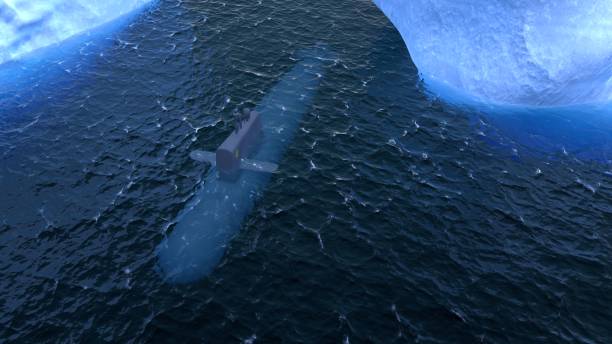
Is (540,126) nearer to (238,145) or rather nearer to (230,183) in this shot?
(238,145)

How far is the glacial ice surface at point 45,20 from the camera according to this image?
5647 cm

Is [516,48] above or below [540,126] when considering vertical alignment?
above

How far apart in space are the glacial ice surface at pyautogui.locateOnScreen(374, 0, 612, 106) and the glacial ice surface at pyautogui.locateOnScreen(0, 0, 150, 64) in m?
41.1

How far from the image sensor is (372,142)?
47.1 m

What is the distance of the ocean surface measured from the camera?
31.7 m

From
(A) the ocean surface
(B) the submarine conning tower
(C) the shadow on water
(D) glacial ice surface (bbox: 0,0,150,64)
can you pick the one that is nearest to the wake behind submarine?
(B) the submarine conning tower

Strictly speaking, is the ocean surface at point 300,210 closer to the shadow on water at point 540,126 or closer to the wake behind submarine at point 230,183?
the shadow on water at point 540,126

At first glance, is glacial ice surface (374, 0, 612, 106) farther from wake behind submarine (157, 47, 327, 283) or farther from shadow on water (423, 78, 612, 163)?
wake behind submarine (157, 47, 327, 283)

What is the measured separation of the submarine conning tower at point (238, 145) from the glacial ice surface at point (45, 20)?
110 feet

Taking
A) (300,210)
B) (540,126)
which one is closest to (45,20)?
(300,210)

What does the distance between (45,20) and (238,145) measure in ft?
120

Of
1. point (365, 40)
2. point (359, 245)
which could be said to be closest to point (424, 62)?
point (365, 40)

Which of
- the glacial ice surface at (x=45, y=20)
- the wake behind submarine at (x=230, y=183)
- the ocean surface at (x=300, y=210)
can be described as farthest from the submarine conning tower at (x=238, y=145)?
the glacial ice surface at (x=45, y=20)

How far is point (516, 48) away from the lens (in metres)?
50.7
